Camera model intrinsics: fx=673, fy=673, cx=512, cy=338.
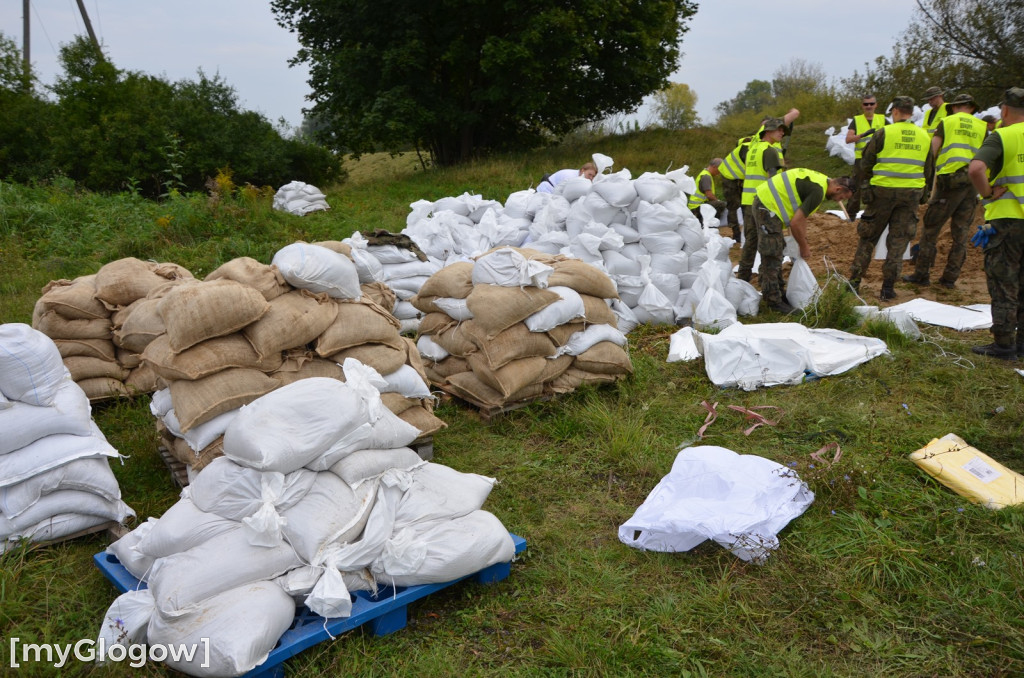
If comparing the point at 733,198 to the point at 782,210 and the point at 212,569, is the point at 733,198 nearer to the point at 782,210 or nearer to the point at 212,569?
the point at 782,210

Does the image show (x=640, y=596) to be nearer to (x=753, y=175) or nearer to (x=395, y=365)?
(x=395, y=365)

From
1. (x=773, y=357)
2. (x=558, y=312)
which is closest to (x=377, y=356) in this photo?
(x=558, y=312)

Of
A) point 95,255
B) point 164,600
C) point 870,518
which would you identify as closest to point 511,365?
point 870,518

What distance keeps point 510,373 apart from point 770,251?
10.3ft

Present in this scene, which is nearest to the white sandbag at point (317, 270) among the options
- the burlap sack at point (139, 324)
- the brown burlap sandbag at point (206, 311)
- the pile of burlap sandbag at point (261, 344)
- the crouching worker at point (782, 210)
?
the pile of burlap sandbag at point (261, 344)

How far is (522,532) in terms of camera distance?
123 inches

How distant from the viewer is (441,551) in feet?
8.18

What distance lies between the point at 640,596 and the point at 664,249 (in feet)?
14.0

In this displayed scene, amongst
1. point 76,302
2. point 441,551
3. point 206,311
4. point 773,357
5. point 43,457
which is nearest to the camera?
point 441,551

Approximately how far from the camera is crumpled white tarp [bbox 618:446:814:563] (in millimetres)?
2840

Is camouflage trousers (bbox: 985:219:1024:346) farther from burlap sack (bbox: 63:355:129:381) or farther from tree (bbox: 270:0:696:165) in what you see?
tree (bbox: 270:0:696:165)

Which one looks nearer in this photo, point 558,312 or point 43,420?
point 43,420

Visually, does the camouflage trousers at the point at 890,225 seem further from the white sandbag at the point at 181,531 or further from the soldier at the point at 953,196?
the white sandbag at the point at 181,531

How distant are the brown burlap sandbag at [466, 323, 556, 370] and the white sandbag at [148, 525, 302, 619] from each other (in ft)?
6.68
